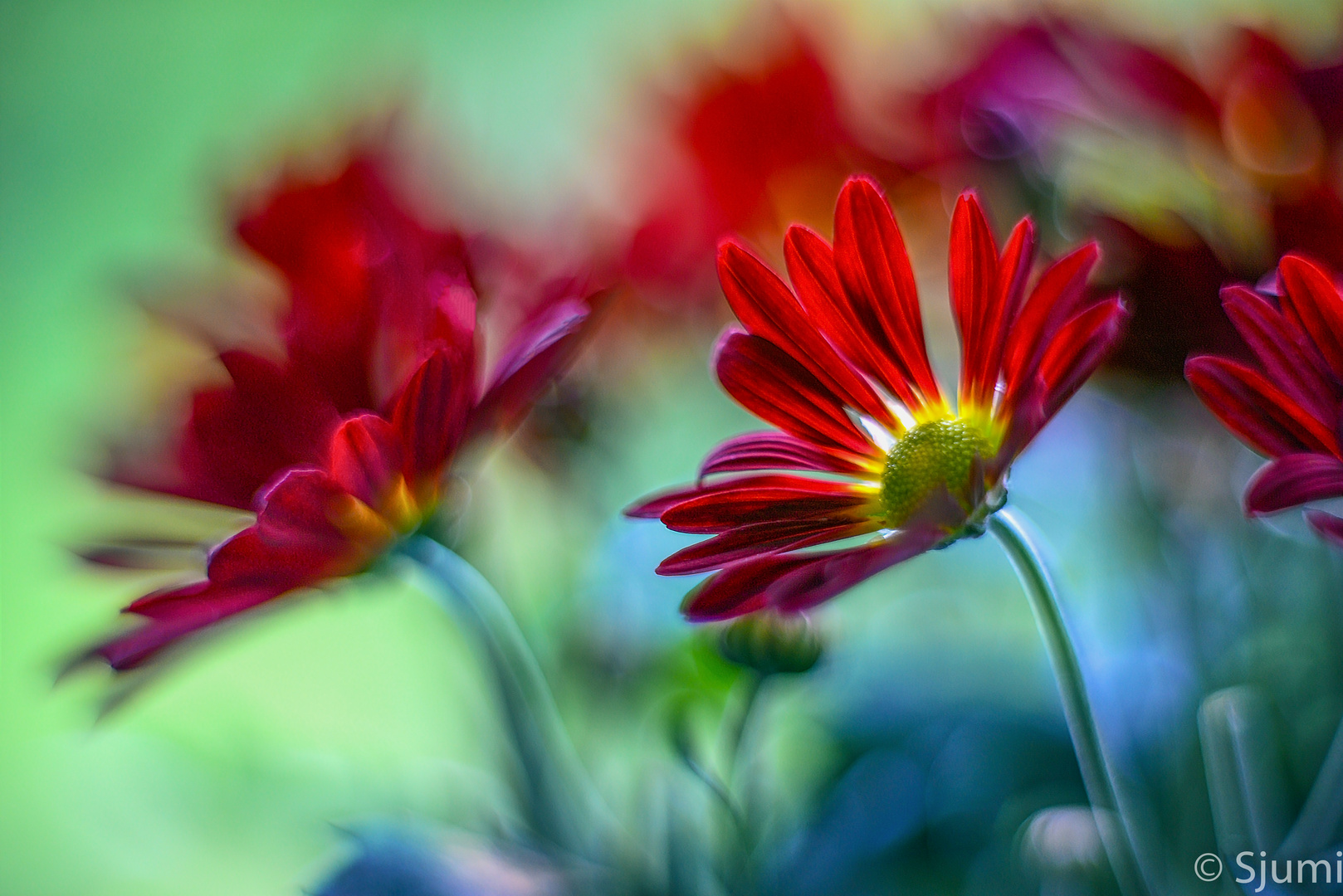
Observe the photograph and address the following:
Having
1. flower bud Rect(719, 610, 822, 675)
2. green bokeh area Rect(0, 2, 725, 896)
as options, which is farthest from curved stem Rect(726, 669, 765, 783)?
green bokeh area Rect(0, 2, 725, 896)

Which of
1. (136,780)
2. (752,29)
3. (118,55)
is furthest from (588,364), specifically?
(118,55)

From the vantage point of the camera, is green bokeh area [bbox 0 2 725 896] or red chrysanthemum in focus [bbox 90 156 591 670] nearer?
red chrysanthemum in focus [bbox 90 156 591 670]

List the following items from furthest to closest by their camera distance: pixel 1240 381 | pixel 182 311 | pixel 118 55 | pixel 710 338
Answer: pixel 118 55 → pixel 710 338 → pixel 182 311 → pixel 1240 381

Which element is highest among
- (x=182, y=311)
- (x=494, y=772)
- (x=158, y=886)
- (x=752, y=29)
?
(x=752, y=29)

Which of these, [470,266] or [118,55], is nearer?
[470,266]

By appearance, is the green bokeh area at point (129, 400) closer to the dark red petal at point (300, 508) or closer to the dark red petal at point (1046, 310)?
the dark red petal at point (300, 508)

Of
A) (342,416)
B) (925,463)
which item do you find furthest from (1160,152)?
(342,416)

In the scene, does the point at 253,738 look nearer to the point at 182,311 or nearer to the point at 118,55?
the point at 182,311

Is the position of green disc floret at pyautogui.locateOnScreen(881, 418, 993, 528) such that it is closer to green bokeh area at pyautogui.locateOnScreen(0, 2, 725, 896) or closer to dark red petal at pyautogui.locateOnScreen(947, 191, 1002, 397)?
dark red petal at pyautogui.locateOnScreen(947, 191, 1002, 397)

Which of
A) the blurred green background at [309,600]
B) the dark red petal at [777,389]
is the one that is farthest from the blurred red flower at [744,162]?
the dark red petal at [777,389]
